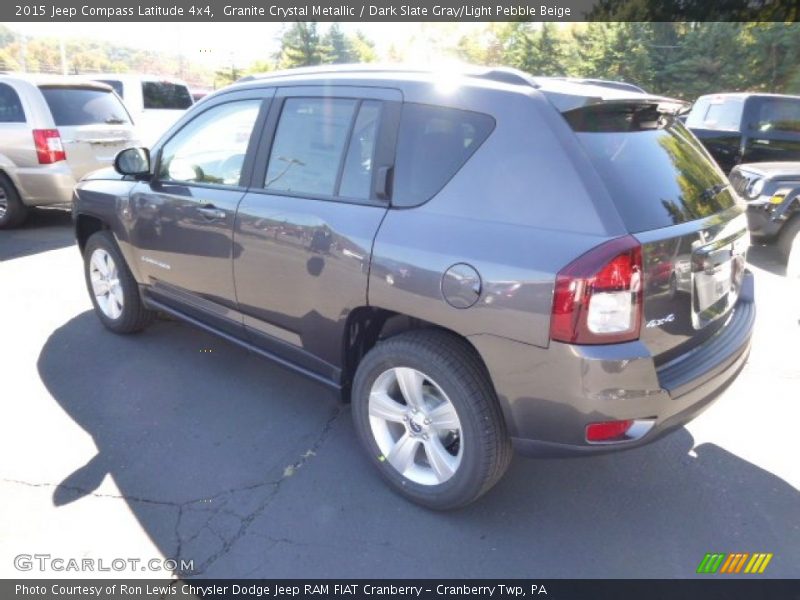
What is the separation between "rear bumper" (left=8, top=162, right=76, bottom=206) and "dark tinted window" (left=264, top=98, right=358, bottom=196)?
5557 millimetres

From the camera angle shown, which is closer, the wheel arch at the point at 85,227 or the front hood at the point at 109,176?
the front hood at the point at 109,176

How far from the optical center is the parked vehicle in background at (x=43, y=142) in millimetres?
7285

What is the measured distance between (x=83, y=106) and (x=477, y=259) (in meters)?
7.54

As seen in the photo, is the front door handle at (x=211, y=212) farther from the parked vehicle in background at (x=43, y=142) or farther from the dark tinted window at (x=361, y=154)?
the parked vehicle in background at (x=43, y=142)

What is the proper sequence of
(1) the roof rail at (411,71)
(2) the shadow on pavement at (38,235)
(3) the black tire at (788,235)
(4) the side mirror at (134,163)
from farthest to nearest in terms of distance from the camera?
1. (2) the shadow on pavement at (38,235)
2. (3) the black tire at (788,235)
3. (4) the side mirror at (134,163)
4. (1) the roof rail at (411,71)

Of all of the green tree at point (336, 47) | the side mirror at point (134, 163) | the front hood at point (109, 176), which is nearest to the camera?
the side mirror at point (134, 163)

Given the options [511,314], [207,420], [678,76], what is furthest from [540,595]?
[678,76]

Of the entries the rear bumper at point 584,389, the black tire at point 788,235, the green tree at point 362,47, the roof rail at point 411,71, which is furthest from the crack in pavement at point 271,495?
the green tree at point 362,47

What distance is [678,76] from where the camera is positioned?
28.6 m

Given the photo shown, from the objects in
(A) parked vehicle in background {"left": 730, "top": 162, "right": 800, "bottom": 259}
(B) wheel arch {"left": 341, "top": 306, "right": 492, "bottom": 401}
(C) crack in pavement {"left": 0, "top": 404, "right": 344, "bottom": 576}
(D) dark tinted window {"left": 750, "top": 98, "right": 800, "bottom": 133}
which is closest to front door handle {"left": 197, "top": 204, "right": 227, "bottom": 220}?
(B) wheel arch {"left": 341, "top": 306, "right": 492, "bottom": 401}

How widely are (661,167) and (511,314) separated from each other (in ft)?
3.21

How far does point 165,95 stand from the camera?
1233cm

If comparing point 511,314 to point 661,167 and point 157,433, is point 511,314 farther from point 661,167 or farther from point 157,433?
point 157,433

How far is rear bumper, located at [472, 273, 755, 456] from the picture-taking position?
7.02ft
